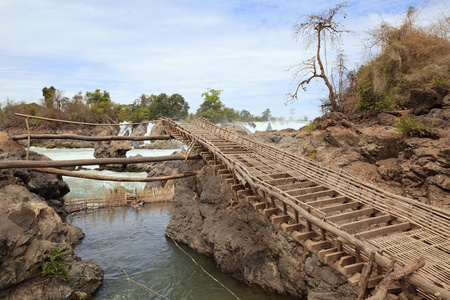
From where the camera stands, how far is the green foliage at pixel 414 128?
8.81 meters

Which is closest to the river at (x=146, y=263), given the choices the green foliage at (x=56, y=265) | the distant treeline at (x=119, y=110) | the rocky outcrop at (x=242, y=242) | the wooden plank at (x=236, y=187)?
the rocky outcrop at (x=242, y=242)

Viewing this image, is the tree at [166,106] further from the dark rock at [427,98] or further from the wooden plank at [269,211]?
the wooden plank at [269,211]

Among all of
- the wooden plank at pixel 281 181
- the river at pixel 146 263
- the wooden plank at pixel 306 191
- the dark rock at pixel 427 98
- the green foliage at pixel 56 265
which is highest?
the dark rock at pixel 427 98

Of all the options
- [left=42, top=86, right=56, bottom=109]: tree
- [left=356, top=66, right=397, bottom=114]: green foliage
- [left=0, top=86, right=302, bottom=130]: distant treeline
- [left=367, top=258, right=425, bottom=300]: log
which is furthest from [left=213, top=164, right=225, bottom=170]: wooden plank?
[left=42, top=86, right=56, bottom=109]: tree

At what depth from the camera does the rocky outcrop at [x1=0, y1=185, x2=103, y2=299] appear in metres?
7.54

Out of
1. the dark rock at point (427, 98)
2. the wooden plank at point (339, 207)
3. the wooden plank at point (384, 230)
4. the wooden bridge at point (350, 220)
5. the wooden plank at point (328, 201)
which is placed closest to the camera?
the wooden bridge at point (350, 220)

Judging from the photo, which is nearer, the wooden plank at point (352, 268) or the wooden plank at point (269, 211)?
the wooden plank at point (352, 268)

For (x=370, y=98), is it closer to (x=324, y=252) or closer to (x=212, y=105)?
(x=324, y=252)

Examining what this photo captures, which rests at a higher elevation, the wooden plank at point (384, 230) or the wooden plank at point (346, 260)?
the wooden plank at point (384, 230)

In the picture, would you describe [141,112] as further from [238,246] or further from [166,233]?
[238,246]

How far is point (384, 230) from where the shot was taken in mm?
5352

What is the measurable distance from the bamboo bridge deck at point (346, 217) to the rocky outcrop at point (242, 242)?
1.16 meters

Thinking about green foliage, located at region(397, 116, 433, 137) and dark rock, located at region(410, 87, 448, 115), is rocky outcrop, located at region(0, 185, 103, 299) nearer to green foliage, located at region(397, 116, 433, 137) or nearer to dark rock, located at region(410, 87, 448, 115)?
green foliage, located at region(397, 116, 433, 137)

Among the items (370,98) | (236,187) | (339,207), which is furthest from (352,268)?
(370,98)
